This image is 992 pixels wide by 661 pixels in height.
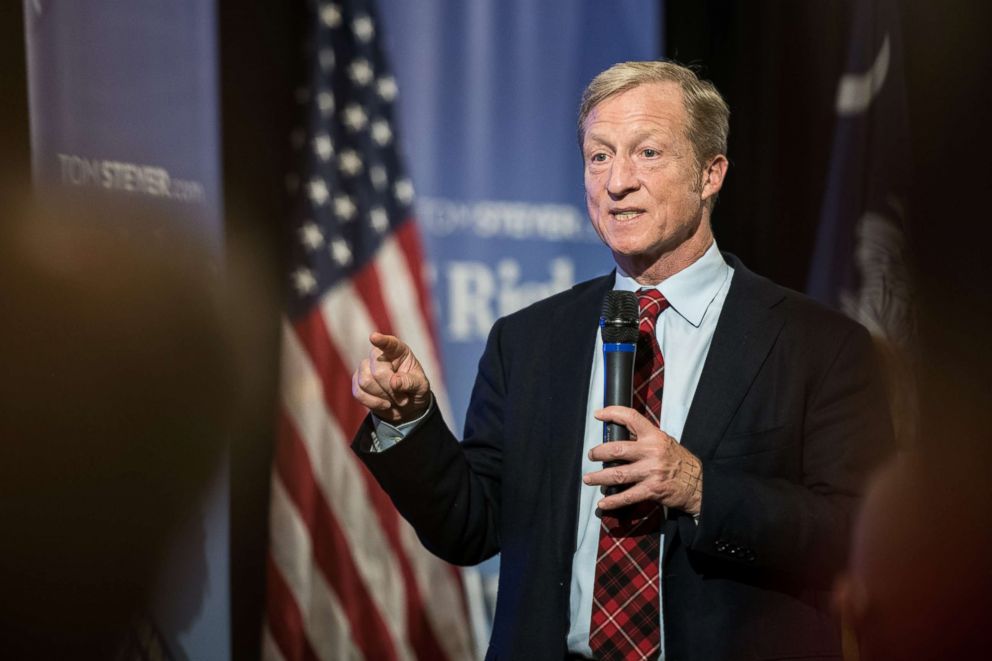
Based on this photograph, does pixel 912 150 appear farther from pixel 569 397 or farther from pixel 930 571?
pixel 569 397

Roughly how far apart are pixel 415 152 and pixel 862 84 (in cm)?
162

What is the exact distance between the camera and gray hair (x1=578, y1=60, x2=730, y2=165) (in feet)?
6.14

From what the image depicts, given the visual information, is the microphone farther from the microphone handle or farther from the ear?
the ear

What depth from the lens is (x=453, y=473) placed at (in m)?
1.74

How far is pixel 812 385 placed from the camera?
1.71 metres

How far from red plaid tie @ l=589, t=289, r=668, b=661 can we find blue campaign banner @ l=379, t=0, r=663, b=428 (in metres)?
1.68

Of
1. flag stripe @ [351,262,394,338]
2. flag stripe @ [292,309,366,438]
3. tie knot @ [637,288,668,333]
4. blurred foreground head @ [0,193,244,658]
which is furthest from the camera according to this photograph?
flag stripe @ [351,262,394,338]

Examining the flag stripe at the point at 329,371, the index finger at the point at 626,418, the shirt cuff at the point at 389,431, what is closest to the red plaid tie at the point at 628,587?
the index finger at the point at 626,418

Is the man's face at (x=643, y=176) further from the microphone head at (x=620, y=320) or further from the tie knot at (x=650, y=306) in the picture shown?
the microphone head at (x=620, y=320)

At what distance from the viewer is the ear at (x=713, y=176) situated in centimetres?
192

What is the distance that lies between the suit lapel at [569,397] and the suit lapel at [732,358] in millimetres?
208

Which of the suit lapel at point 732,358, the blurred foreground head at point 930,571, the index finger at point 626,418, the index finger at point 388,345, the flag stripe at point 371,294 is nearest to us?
the index finger at point 626,418

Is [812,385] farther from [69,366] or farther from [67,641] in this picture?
[67,641]

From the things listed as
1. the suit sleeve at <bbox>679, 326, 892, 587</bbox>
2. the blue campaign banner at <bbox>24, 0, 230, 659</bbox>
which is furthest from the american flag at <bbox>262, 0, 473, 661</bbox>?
the suit sleeve at <bbox>679, 326, 892, 587</bbox>
